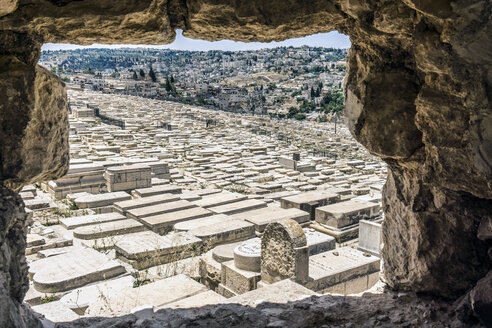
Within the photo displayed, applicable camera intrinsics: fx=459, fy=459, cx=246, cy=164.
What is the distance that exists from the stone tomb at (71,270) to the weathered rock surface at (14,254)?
8.31ft

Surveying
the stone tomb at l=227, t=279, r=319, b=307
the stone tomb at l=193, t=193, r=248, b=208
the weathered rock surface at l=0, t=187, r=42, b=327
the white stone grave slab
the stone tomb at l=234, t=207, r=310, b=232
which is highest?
the weathered rock surface at l=0, t=187, r=42, b=327

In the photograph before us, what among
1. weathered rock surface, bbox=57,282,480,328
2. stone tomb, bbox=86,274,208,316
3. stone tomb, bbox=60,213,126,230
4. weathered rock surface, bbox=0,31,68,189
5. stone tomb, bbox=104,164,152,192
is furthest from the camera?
stone tomb, bbox=104,164,152,192

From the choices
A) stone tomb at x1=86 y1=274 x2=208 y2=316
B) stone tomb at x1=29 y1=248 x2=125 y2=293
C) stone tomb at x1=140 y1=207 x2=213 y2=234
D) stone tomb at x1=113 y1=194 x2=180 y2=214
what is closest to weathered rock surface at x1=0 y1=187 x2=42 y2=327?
stone tomb at x1=86 y1=274 x2=208 y2=316

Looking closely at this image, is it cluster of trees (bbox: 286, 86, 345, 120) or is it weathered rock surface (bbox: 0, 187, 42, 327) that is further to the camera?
cluster of trees (bbox: 286, 86, 345, 120)

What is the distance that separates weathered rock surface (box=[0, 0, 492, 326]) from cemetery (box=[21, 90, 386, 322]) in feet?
5.41

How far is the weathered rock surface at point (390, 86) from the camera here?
2576 millimetres

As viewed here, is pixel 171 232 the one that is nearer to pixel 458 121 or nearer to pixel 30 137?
pixel 30 137

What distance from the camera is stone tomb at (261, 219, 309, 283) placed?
6145 mm

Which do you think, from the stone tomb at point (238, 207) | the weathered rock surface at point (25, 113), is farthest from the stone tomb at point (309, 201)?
the weathered rock surface at point (25, 113)

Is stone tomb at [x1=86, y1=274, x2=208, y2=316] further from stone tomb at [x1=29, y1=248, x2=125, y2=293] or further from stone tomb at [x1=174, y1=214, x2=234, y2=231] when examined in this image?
stone tomb at [x1=174, y1=214, x2=234, y2=231]

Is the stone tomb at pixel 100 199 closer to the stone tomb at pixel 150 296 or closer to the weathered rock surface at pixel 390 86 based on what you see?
the stone tomb at pixel 150 296

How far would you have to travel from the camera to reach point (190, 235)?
8.00m

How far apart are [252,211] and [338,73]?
122 metres

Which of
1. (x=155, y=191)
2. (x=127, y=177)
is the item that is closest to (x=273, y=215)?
(x=155, y=191)
